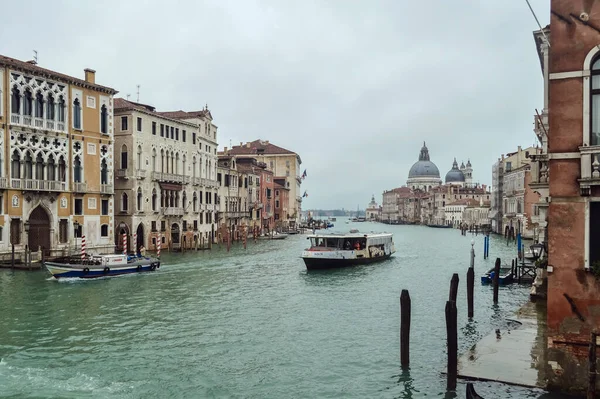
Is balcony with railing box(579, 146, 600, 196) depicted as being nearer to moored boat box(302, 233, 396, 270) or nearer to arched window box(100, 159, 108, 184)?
moored boat box(302, 233, 396, 270)

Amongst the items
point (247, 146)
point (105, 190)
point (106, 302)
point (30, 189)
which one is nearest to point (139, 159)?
point (105, 190)

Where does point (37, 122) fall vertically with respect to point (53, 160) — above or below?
above

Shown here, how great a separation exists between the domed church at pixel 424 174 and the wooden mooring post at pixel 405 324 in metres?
178

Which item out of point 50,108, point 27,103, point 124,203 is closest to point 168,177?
point 124,203

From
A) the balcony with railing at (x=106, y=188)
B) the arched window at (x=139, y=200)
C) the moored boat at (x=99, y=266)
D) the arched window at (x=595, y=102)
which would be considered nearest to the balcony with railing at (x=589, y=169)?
the arched window at (x=595, y=102)

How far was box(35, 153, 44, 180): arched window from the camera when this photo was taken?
3034 cm

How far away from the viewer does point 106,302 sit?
66.5 feet

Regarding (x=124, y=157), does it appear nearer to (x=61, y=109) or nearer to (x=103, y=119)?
(x=103, y=119)

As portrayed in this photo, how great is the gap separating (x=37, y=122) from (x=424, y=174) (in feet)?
559

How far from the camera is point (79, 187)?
32.7 meters

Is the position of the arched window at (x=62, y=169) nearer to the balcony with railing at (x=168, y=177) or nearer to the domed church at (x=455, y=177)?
the balcony with railing at (x=168, y=177)

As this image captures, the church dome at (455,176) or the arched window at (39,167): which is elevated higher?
the church dome at (455,176)

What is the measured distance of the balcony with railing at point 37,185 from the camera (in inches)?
A: 1140

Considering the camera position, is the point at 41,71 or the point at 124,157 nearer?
the point at 41,71
